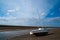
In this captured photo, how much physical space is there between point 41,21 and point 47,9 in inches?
5.1

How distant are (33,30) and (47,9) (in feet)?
1.02

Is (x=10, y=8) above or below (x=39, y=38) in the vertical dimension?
above

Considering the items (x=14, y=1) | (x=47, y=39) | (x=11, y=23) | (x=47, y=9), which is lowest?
(x=47, y=39)

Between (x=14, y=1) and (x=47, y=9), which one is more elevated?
(x=14, y=1)

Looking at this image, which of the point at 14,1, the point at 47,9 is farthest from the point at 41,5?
the point at 14,1

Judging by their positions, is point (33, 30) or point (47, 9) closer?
point (47, 9)

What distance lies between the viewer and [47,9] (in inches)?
37.7

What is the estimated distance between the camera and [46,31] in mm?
1077

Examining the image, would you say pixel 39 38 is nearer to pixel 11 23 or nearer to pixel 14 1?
pixel 11 23

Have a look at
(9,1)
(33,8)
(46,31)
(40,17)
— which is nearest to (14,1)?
(9,1)

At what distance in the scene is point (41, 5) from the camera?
0.98m

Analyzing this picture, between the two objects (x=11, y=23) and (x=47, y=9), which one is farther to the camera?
(x=11, y=23)

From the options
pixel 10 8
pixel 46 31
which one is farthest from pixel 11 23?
pixel 46 31

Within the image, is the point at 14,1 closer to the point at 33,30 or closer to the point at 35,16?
the point at 35,16
